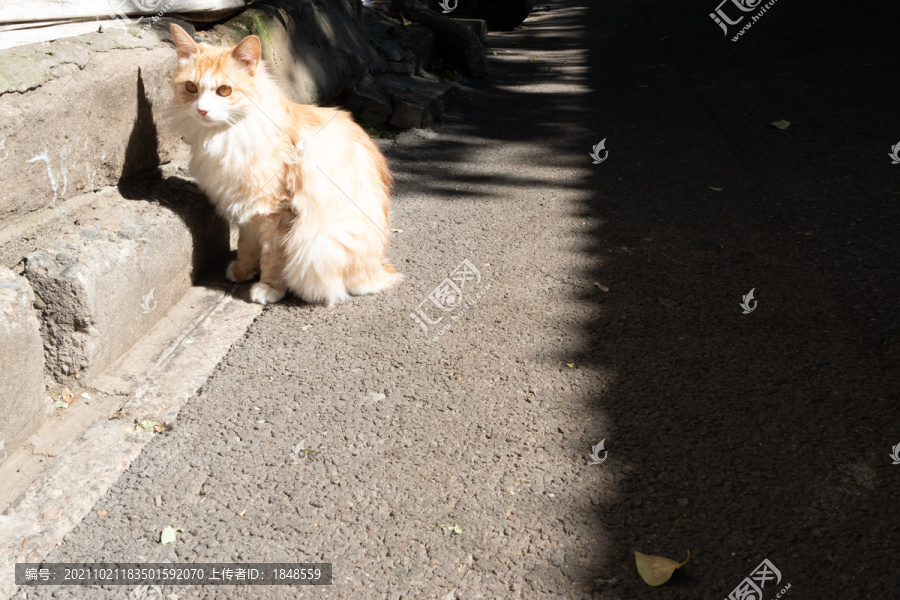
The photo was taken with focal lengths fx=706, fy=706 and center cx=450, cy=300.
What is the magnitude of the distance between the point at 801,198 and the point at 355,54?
385cm

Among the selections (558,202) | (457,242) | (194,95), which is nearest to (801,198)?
(558,202)

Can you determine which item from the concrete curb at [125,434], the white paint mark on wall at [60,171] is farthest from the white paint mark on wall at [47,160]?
the concrete curb at [125,434]

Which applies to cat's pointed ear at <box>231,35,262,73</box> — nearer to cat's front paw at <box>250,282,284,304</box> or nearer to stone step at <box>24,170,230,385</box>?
stone step at <box>24,170,230,385</box>

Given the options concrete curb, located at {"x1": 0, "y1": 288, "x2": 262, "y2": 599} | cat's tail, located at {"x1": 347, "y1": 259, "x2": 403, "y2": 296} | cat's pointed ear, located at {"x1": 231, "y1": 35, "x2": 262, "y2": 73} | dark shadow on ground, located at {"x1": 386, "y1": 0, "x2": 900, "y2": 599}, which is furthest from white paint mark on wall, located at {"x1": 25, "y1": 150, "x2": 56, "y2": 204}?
dark shadow on ground, located at {"x1": 386, "y1": 0, "x2": 900, "y2": 599}

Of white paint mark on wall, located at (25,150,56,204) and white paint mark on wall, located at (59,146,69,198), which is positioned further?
white paint mark on wall, located at (59,146,69,198)

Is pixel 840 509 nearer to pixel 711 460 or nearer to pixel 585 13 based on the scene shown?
pixel 711 460

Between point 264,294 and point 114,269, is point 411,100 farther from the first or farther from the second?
point 114,269

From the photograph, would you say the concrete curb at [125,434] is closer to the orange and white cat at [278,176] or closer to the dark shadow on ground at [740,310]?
the orange and white cat at [278,176]

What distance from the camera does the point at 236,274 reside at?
364 cm

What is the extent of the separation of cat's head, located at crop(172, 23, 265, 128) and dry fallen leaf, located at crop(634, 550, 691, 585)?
244 centimetres

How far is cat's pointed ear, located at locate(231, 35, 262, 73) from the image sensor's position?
3.11 m

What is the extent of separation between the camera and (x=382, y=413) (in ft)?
8.92

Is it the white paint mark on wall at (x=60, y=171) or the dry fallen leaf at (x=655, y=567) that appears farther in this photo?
the white paint mark on wall at (x=60, y=171)

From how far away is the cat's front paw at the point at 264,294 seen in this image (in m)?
3.49
